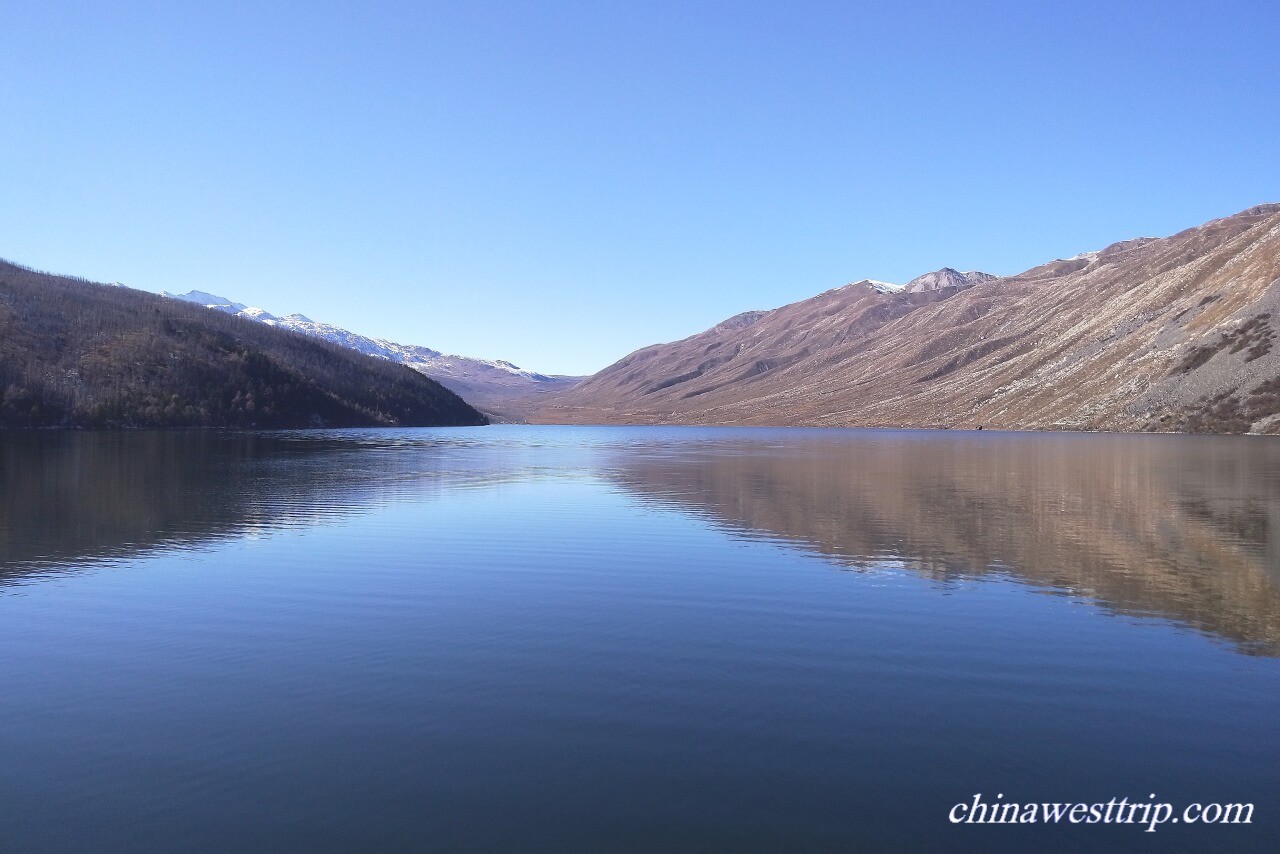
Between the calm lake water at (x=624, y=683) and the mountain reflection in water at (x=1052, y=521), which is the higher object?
the mountain reflection in water at (x=1052, y=521)

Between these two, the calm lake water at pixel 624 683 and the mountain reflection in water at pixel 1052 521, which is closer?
the calm lake water at pixel 624 683

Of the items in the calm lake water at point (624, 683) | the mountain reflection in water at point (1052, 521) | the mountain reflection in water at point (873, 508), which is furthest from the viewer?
the mountain reflection in water at point (873, 508)

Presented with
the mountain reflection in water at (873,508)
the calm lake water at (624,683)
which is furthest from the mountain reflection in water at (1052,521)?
the calm lake water at (624,683)

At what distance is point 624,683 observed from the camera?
18188 millimetres

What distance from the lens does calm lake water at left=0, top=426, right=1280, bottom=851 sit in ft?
40.4

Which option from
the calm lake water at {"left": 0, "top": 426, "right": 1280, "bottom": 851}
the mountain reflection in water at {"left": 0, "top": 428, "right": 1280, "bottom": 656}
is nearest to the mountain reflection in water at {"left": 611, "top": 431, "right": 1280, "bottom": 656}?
the mountain reflection in water at {"left": 0, "top": 428, "right": 1280, "bottom": 656}

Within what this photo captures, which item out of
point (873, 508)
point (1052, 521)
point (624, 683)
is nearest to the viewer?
point (624, 683)

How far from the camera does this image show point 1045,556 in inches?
1378

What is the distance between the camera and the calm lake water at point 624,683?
12.3 meters

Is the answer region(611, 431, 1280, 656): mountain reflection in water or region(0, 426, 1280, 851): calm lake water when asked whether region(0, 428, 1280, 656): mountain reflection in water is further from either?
region(0, 426, 1280, 851): calm lake water

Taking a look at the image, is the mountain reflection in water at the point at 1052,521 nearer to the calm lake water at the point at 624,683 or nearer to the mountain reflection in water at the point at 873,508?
the mountain reflection in water at the point at 873,508

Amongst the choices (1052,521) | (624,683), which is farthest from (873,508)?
(624,683)

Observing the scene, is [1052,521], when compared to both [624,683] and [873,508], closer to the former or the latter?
[873,508]

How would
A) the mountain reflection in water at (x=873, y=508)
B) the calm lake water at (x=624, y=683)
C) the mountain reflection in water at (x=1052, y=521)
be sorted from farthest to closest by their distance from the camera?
1. the mountain reflection in water at (x=873, y=508)
2. the mountain reflection in water at (x=1052, y=521)
3. the calm lake water at (x=624, y=683)
